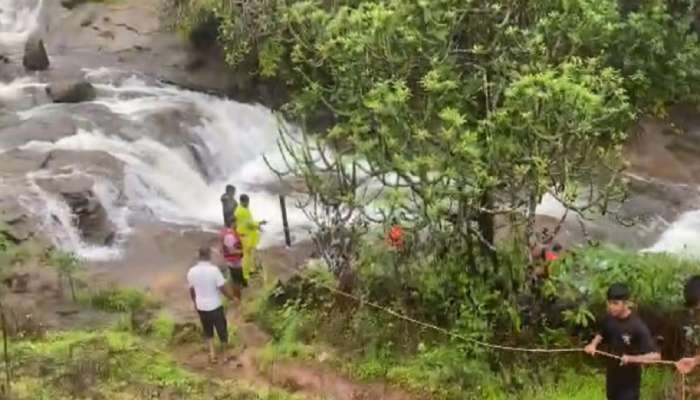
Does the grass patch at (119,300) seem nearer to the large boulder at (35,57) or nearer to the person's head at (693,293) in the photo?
the person's head at (693,293)

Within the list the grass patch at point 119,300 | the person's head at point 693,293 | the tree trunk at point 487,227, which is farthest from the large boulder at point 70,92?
the person's head at point 693,293

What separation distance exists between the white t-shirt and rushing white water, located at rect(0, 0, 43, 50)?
16920mm

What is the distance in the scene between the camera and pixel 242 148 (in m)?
20.0

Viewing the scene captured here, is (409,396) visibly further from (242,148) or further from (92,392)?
(242,148)

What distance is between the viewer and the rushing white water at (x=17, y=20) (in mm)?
25264

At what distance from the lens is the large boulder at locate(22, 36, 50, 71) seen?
73.0 ft

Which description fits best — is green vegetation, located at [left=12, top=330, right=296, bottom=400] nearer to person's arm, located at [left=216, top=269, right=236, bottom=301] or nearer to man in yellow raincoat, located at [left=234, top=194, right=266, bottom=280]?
person's arm, located at [left=216, top=269, right=236, bottom=301]

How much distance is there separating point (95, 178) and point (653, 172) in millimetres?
10043

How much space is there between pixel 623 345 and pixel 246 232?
6.06 meters

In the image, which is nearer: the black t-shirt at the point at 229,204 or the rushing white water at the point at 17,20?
the black t-shirt at the point at 229,204

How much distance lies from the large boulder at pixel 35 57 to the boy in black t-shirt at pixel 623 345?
18089 millimetres

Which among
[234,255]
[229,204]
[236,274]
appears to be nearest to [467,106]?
[234,255]

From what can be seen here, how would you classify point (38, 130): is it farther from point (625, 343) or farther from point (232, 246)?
point (625, 343)

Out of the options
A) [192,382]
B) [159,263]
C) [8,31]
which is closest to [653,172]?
[159,263]
